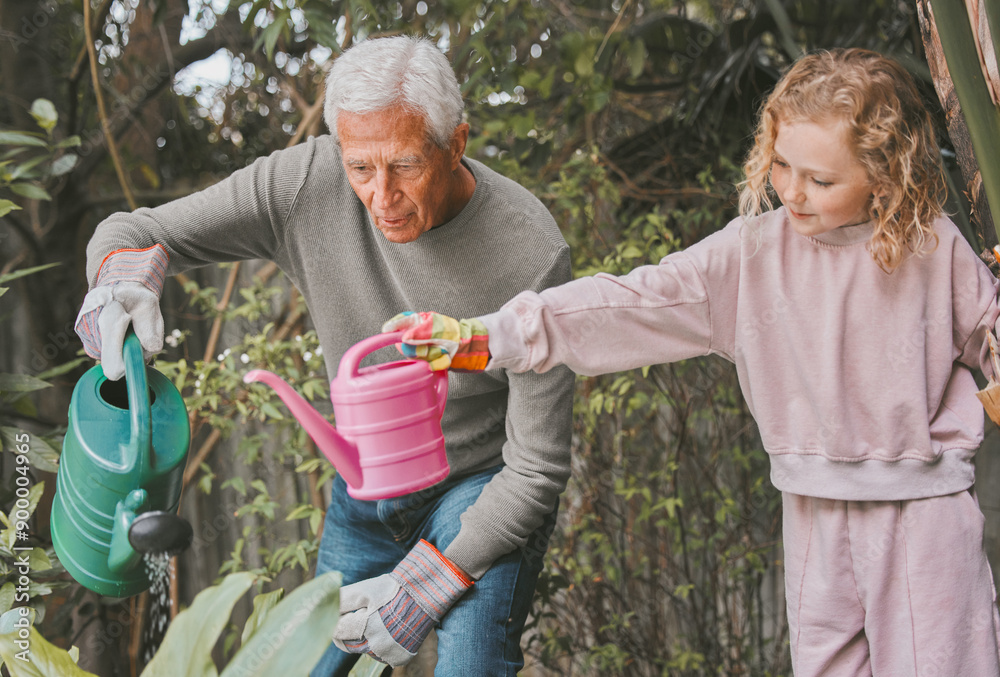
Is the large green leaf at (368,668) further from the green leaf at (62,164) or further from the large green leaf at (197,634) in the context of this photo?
the green leaf at (62,164)

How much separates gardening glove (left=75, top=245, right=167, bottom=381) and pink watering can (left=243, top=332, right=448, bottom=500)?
24 centimetres

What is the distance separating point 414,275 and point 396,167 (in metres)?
0.26

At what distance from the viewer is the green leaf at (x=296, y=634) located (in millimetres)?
860

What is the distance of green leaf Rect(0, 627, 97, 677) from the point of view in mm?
1017

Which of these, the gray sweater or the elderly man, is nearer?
the elderly man

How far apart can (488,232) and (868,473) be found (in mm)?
716

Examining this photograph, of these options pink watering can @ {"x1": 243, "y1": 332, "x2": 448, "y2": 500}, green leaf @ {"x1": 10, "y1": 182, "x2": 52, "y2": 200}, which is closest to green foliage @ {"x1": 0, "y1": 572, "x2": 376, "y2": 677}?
pink watering can @ {"x1": 243, "y1": 332, "x2": 448, "y2": 500}

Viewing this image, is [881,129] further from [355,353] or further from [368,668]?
[368,668]

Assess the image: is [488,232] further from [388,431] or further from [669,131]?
[669,131]

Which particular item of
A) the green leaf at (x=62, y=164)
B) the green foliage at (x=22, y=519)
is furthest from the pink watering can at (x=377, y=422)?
the green leaf at (x=62, y=164)

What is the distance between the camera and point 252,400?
1.96m

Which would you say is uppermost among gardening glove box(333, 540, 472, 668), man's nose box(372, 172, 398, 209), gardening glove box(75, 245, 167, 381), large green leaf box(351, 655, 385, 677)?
man's nose box(372, 172, 398, 209)

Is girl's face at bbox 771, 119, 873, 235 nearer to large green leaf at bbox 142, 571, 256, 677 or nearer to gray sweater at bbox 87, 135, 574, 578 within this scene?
gray sweater at bbox 87, 135, 574, 578

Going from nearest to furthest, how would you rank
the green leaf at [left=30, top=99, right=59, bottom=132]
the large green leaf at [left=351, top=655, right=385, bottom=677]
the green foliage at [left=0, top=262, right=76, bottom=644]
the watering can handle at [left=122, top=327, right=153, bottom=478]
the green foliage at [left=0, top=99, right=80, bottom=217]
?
the watering can handle at [left=122, top=327, right=153, bottom=478] → the large green leaf at [left=351, top=655, right=385, bottom=677] → the green foliage at [left=0, top=262, right=76, bottom=644] → the green foliage at [left=0, top=99, right=80, bottom=217] → the green leaf at [left=30, top=99, right=59, bottom=132]
